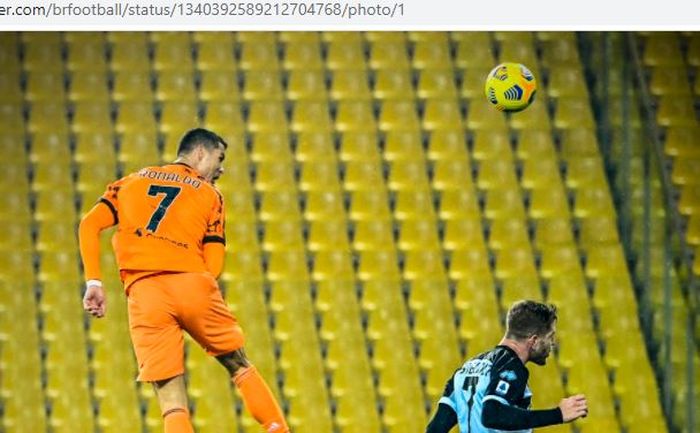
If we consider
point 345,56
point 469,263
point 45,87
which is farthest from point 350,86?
point 45,87

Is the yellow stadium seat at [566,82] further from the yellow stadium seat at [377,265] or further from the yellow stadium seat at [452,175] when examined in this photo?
the yellow stadium seat at [377,265]

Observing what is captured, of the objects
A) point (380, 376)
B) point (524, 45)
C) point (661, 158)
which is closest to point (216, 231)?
point (380, 376)

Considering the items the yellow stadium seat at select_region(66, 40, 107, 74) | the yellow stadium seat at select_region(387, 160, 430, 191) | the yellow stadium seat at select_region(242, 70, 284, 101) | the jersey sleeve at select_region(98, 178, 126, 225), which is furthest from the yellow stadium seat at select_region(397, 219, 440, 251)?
the jersey sleeve at select_region(98, 178, 126, 225)

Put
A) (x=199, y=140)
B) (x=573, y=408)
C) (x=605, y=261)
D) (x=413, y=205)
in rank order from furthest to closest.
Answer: (x=413, y=205) → (x=605, y=261) → (x=199, y=140) → (x=573, y=408)

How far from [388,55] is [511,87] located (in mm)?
1230

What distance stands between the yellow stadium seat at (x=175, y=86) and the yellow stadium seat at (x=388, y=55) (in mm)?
839

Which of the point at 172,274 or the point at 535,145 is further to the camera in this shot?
the point at 535,145

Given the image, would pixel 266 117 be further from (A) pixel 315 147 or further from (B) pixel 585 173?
(B) pixel 585 173

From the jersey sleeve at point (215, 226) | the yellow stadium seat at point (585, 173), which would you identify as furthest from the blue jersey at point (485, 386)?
the yellow stadium seat at point (585, 173)

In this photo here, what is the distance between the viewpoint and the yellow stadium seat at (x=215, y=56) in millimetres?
8688

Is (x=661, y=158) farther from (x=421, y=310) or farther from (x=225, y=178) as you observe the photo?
(x=225, y=178)

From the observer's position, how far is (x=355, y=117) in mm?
8586

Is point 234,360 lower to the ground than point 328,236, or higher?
lower

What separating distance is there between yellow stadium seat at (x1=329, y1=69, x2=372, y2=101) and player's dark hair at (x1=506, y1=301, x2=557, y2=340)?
2.78 meters
